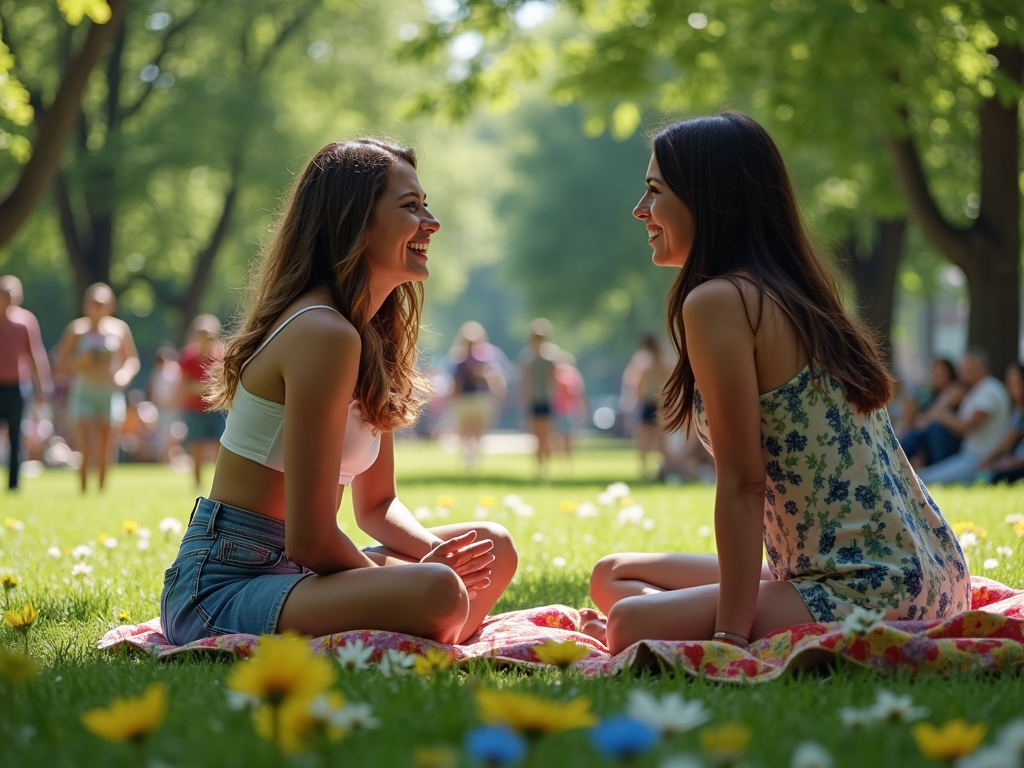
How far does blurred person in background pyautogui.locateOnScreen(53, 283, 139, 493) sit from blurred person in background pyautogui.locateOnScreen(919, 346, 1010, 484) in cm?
885

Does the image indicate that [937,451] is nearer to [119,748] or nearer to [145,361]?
[119,748]

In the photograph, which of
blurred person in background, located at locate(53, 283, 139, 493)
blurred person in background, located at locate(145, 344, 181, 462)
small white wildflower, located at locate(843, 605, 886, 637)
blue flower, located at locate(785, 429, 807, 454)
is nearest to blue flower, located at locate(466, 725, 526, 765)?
small white wildflower, located at locate(843, 605, 886, 637)

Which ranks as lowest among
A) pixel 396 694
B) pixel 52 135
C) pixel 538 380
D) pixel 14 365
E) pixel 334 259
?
pixel 396 694

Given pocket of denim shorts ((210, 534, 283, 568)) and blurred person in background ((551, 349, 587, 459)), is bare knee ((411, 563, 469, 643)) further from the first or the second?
blurred person in background ((551, 349, 587, 459))

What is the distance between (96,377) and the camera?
13.1 metres

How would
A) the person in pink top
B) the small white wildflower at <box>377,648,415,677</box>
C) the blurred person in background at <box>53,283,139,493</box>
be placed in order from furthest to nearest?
1. the blurred person in background at <box>53,283,139,493</box>
2. the person in pink top
3. the small white wildflower at <box>377,648,415,677</box>

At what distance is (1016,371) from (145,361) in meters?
43.7

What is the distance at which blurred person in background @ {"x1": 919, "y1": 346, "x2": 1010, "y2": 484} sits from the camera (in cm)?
1241

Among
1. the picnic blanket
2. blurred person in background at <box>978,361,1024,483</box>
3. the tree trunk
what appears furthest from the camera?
the tree trunk

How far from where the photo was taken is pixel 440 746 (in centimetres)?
222

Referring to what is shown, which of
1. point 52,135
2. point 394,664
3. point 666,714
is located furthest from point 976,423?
point 666,714

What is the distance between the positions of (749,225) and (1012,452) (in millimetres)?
9743

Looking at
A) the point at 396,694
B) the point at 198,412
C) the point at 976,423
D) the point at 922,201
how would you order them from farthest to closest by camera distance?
the point at 922,201
the point at 198,412
the point at 976,423
the point at 396,694

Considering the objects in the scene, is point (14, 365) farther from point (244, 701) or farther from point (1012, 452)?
point (244, 701)
